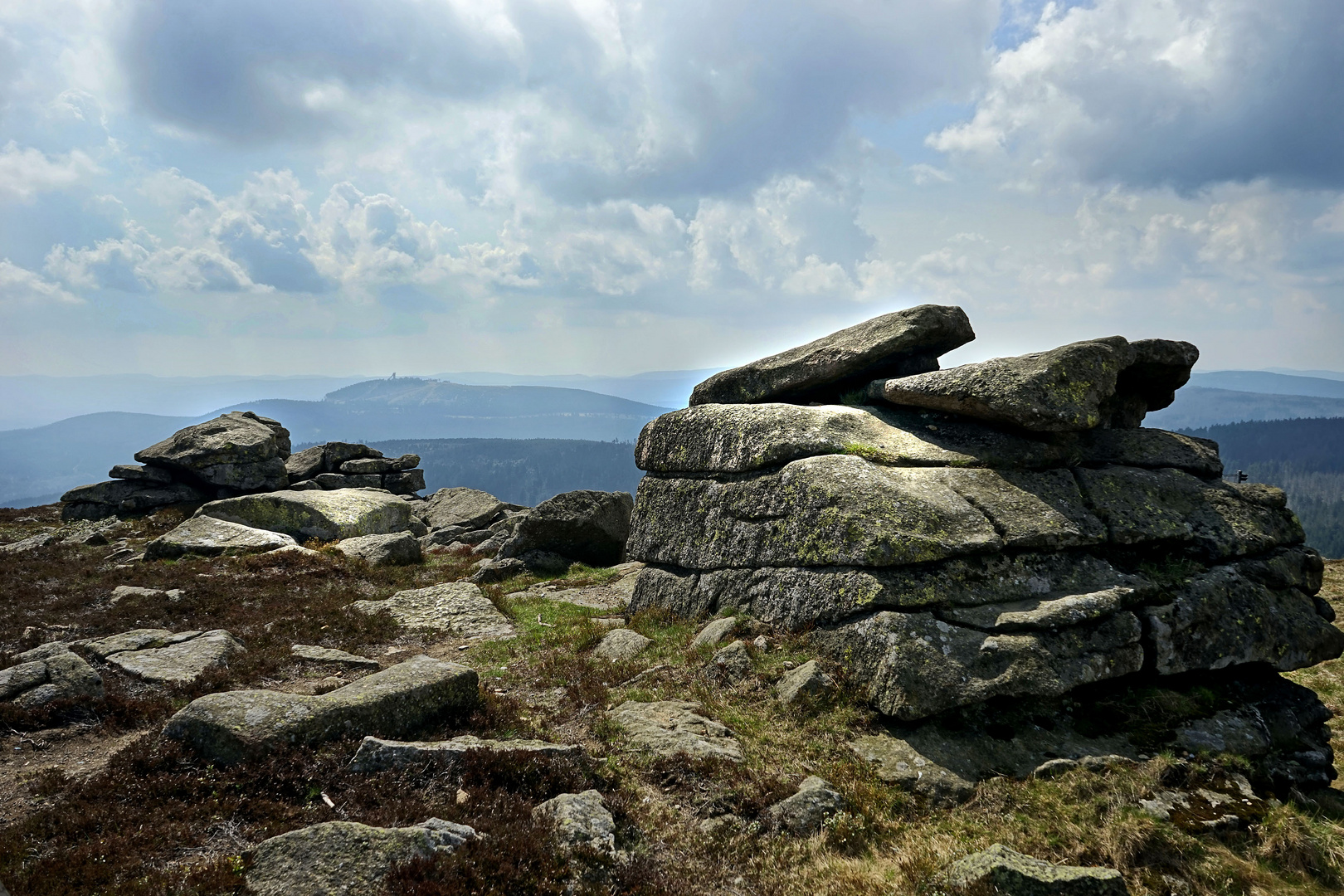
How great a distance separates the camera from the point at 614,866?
765cm

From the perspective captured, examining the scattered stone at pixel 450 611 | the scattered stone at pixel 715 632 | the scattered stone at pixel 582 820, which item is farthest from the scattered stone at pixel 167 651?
the scattered stone at pixel 715 632

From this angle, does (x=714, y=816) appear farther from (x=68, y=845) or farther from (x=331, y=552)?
(x=331, y=552)

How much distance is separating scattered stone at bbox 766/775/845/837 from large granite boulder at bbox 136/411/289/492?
4398cm

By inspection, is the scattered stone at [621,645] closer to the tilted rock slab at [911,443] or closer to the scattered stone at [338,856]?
the tilted rock slab at [911,443]

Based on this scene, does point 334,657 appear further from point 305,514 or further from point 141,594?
point 305,514

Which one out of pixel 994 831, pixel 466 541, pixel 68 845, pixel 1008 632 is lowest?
pixel 466 541

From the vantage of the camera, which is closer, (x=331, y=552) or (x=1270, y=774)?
(x=1270, y=774)

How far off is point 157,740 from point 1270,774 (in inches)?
689

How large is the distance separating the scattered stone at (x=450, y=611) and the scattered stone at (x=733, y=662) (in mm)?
7854

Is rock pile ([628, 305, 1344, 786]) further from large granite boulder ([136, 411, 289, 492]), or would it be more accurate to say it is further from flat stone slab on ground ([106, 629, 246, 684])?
large granite boulder ([136, 411, 289, 492])

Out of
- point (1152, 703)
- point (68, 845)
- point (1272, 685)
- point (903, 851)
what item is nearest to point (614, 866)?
point (903, 851)

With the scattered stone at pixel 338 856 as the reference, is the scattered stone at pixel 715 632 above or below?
below

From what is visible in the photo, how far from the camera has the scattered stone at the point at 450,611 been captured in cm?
1961

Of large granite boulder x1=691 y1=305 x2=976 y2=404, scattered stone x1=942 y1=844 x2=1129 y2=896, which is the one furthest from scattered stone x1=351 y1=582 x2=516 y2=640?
scattered stone x1=942 y1=844 x2=1129 y2=896
